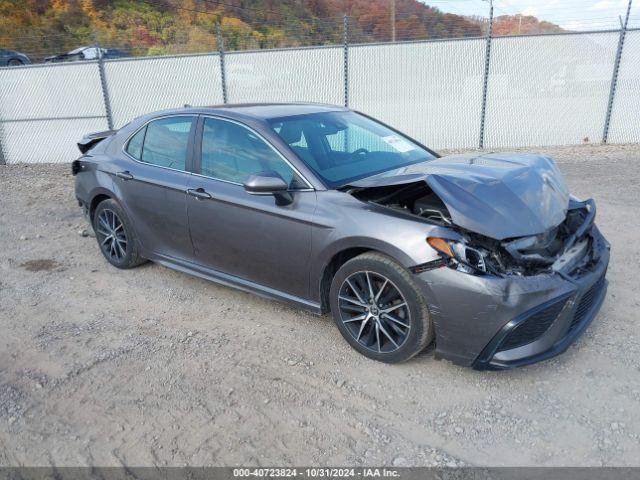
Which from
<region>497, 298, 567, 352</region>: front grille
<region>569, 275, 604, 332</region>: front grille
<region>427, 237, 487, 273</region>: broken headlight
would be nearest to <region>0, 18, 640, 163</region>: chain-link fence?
<region>569, 275, 604, 332</region>: front grille

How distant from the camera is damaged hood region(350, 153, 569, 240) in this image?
3.04 metres

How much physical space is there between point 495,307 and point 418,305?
445 millimetres

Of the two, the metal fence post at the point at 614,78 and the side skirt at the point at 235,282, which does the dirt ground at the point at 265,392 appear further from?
the metal fence post at the point at 614,78

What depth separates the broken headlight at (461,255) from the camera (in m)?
2.92

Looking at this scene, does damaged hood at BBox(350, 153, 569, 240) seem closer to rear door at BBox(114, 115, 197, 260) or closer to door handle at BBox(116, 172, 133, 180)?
rear door at BBox(114, 115, 197, 260)

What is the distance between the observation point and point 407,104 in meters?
11.2

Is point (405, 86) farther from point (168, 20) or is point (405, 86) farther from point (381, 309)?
point (168, 20)

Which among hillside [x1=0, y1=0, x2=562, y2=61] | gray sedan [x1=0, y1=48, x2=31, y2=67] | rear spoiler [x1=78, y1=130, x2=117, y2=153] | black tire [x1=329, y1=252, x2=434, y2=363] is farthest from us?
hillside [x1=0, y1=0, x2=562, y2=61]

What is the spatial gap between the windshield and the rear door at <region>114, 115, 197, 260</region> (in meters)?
0.93

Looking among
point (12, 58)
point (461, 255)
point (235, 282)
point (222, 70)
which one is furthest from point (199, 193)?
point (12, 58)

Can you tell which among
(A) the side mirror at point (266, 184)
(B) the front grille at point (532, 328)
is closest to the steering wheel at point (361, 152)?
(A) the side mirror at point (266, 184)

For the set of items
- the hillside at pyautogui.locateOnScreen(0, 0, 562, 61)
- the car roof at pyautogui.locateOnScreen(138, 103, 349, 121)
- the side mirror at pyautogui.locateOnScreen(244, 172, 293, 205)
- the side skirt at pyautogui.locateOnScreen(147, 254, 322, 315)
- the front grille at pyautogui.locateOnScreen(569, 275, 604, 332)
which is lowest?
the side skirt at pyautogui.locateOnScreen(147, 254, 322, 315)

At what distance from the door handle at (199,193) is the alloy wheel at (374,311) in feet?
4.42

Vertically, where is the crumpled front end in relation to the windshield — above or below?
below
